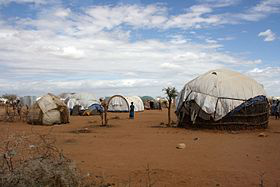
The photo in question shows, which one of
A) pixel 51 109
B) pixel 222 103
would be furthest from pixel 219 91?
pixel 51 109

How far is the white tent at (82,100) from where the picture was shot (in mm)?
32938

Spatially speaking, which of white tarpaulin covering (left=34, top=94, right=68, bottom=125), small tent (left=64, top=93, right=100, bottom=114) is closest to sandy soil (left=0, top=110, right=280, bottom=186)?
white tarpaulin covering (left=34, top=94, right=68, bottom=125)

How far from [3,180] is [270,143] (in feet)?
32.0

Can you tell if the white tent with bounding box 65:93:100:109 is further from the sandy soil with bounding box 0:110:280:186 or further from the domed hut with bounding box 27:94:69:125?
the sandy soil with bounding box 0:110:280:186

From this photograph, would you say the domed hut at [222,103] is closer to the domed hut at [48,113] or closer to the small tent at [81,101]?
the domed hut at [48,113]

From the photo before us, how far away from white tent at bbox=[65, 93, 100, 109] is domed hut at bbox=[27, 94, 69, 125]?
11216 mm

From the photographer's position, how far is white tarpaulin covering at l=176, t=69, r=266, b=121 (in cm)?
1586

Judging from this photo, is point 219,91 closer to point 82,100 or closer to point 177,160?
point 177,160

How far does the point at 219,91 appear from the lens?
53.7 ft

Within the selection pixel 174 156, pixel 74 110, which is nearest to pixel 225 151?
pixel 174 156

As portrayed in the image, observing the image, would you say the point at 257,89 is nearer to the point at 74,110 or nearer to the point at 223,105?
the point at 223,105

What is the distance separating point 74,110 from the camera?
31.7 m

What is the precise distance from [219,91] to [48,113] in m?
11.1

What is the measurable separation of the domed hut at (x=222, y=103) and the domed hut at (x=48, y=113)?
321 inches
